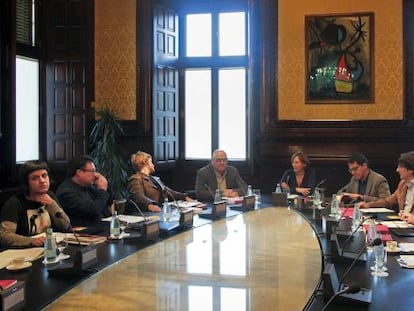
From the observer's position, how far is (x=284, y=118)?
303 inches

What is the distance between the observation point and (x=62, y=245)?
329 cm

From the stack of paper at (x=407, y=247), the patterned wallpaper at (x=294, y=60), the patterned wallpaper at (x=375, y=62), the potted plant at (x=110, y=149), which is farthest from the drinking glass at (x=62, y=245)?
the patterned wallpaper at (x=375, y=62)

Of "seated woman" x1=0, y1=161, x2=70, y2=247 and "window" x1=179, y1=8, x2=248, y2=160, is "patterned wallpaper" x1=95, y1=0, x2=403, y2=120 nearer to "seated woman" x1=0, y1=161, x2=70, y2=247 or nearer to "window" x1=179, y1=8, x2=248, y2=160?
"window" x1=179, y1=8, x2=248, y2=160

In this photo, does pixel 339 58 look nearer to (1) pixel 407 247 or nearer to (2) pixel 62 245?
(1) pixel 407 247

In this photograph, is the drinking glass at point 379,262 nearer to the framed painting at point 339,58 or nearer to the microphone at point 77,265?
the microphone at point 77,265

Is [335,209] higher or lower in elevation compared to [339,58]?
lower

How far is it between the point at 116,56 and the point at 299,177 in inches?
131

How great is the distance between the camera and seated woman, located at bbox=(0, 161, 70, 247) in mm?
3403

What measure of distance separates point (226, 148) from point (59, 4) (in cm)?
324

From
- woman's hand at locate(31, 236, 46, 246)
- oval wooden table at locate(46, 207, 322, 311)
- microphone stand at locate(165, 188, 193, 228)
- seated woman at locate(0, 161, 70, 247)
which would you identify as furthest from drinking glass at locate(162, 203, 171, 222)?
woman's hand at locate(31, 236, 46, 246)

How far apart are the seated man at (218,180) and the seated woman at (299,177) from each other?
1.77 feet

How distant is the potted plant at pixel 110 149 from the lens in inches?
291

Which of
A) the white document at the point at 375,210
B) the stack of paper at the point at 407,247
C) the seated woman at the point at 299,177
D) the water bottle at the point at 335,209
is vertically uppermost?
the seated woman at the point at 299,177

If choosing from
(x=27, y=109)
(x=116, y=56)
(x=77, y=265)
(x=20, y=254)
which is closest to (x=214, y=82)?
(x=116, y=56)
